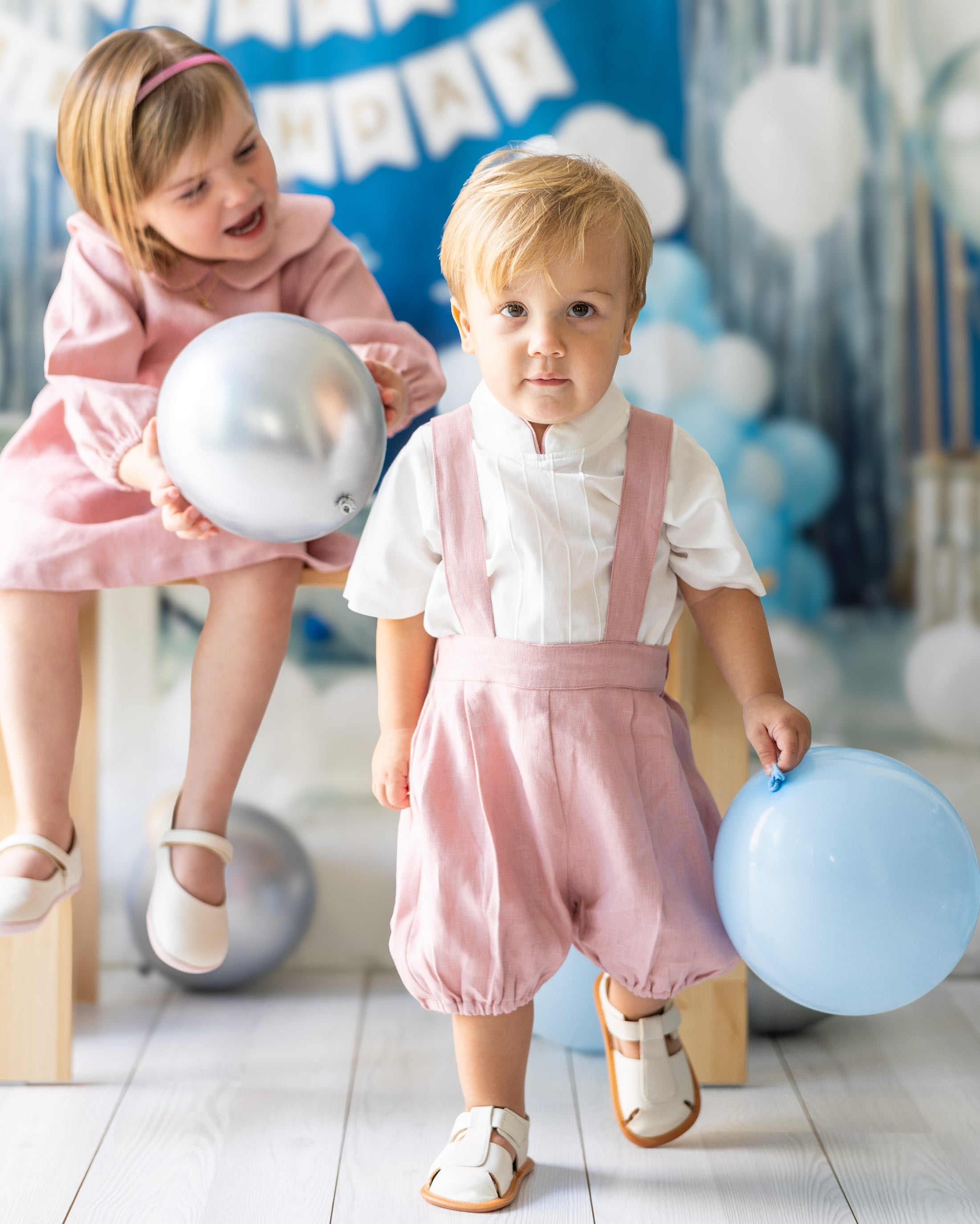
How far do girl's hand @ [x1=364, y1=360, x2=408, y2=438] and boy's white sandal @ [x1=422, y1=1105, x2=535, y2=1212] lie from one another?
65 centimetres

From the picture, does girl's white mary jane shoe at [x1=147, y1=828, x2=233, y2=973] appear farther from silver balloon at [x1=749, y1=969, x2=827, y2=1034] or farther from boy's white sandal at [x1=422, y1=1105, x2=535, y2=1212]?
silver balloon at [x1=749, y1=969, x2=827, y2=1034]

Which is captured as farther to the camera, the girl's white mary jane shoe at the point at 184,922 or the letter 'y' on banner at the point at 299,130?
the letter 'y' on banner at the point at 299,130

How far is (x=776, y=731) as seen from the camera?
105 centimetres

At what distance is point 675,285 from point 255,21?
652mm

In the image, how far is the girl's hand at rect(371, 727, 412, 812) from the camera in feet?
3.58

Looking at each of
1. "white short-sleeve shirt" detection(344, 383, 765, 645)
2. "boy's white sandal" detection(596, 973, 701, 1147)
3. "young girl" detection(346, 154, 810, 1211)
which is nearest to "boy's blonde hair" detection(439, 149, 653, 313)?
"young girl" detection(346, 154, 810, 1211)

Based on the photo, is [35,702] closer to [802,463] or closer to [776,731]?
[776,731]

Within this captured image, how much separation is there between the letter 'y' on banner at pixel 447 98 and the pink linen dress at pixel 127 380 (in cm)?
38

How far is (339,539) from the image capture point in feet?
4.13

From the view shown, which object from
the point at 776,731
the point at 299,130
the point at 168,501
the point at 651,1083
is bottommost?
the point at 651,1083

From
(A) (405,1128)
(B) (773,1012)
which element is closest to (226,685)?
(A) (405,1128)

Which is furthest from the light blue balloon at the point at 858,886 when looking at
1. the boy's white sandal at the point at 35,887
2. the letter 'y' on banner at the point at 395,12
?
the letter 'y' on banner at the point at 395,12

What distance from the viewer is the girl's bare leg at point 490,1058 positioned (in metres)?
1.09

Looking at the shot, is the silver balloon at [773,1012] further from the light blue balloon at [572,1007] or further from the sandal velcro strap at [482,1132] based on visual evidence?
the sandal velcro strap at [482,1132]
